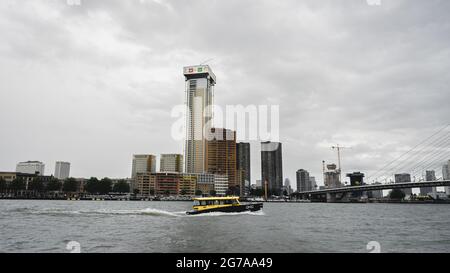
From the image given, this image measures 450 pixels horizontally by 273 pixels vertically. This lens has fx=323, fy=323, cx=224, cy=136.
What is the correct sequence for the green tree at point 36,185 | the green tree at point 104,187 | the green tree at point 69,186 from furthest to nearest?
the green tree at point 104,187
the green tree at point 69,186
the green tree at point 36,185

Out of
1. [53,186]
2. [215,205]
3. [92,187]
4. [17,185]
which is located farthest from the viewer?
[92,187]

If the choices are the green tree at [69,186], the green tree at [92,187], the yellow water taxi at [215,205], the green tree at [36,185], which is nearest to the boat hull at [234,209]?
the yellow water taxi at [215,205]

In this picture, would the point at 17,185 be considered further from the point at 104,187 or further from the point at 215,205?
the point at 215,205

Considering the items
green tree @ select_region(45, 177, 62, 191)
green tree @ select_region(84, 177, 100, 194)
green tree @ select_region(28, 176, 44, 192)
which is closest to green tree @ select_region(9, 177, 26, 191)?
green tree @ select_region(28, 176, 44, 192)

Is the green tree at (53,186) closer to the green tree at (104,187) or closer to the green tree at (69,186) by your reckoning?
the green tree at (69,186)

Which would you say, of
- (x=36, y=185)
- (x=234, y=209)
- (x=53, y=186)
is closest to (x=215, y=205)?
(x=234, y=209)

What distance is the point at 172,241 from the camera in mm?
18203

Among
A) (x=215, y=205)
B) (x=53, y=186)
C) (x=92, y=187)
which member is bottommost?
(x=215, y=205)

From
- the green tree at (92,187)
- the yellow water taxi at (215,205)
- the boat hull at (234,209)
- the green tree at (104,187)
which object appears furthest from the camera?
the green tree at (104,187)

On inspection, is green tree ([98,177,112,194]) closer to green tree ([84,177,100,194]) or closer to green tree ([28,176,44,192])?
green tree ([84,177,100,194])

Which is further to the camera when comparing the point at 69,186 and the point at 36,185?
the point at 69,186
